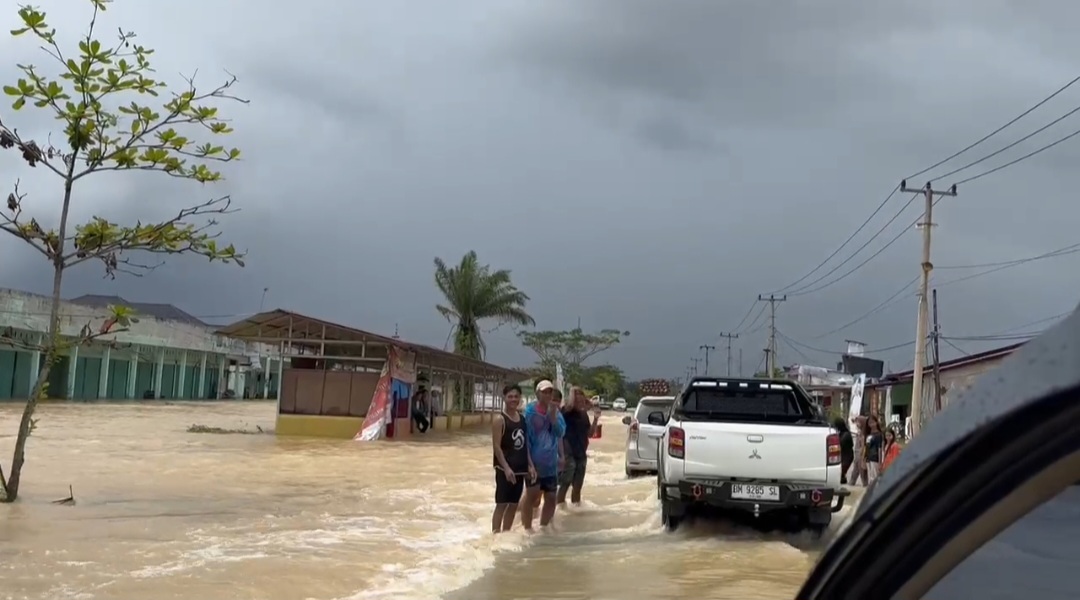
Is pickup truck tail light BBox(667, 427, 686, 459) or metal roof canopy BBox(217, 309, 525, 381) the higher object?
metal roof canopy BBox(217, 309, 525, 381)

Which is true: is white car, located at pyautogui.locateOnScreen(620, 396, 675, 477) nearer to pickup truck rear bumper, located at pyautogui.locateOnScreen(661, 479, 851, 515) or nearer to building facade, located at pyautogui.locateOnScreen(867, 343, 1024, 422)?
pickup truck rear bumper, located at pyautogui.locateOnScreen(661, 479, 851, 515)

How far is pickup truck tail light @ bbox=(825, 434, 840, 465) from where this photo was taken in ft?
31.7

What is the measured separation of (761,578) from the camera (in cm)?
853

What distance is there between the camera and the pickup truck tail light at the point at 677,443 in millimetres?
9852

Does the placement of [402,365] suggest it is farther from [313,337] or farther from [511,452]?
[511,452]

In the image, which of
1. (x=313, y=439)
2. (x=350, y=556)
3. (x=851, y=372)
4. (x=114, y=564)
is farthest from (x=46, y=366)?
(x=851, y=372)

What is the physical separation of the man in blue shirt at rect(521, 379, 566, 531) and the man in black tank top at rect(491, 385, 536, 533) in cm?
16

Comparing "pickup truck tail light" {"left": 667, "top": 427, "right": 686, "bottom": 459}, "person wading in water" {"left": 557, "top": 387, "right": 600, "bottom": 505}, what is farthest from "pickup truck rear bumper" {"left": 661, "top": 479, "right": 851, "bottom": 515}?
"person wading in water" {"left": 557, "top": 387, "right": 600, "bottom": 505}

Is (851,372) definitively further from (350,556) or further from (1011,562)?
(1011,562)

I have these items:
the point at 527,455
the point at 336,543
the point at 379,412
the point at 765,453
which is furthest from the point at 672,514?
the point at 379,412

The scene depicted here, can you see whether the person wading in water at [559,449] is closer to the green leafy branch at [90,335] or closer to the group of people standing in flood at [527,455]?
the group of people standing in flood at [527,455]

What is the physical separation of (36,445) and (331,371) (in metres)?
7.86

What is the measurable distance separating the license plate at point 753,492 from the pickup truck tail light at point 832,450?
575 millimetres

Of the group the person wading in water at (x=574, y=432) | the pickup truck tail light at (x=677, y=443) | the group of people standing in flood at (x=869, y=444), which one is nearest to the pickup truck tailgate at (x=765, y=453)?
the pickup truck tail light at (x=677, y=443)
